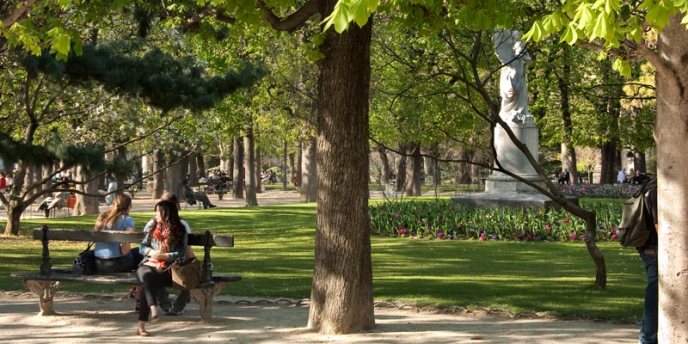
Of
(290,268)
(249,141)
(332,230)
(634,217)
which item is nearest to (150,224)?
(332,230)

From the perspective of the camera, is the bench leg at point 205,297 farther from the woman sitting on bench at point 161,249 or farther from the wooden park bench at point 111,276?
the woman sitting on bench at point 161,249

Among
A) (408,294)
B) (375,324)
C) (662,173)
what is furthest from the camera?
(408,294)

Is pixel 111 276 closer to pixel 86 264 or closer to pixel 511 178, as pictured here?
pixel 86 264

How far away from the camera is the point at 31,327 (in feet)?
34.0

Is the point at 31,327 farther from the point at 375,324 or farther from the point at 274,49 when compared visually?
the point at 274,49

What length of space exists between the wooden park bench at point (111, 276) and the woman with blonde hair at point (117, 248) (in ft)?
0.30

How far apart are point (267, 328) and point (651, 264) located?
11.7 feet

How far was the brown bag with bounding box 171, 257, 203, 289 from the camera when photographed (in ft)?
33.4

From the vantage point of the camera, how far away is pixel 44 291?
35.8ft

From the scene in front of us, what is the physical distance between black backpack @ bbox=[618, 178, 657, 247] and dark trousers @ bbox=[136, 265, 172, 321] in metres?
4.17

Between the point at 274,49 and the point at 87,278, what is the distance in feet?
83.2

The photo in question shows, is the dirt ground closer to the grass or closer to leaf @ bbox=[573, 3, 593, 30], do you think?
the grass

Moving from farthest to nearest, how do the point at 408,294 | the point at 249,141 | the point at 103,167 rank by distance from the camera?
1. the point at 249,141
2. the point at 103,167
3. the point at 408,294

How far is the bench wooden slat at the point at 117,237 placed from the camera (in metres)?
10.4
